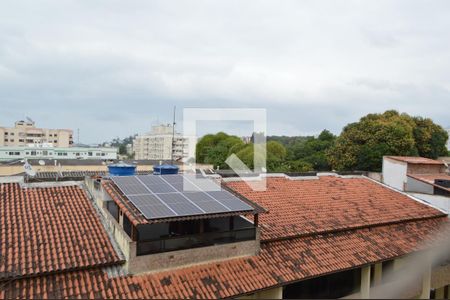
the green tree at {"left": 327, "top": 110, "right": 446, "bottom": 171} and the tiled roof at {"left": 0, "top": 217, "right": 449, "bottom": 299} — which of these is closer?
the tiled roof at {"left": 0, "top": 217, "right": 449, "bottom": 299}

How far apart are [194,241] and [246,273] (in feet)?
5.45

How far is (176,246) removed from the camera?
8.91 meters

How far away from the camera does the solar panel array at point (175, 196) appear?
9.01 metres

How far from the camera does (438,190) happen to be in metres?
18.1

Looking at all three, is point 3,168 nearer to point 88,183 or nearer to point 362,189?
point 88,183

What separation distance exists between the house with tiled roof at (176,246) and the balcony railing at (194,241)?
0.03 meters

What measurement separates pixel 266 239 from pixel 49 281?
20.1ft

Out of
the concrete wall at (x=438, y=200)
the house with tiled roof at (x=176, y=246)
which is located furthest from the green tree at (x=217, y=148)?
the house with tiled roof at (x=176, y=246)

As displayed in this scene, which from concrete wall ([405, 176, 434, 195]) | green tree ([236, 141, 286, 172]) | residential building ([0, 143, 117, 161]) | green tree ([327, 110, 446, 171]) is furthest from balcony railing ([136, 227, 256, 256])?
residential building ([0, 143, 117, 161])

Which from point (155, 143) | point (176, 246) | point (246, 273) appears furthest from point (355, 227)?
point (155, 143)

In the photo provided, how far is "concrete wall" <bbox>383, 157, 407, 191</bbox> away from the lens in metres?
20.6

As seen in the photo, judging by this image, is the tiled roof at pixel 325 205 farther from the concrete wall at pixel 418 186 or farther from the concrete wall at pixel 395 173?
the concrete wall at pixel 395 173

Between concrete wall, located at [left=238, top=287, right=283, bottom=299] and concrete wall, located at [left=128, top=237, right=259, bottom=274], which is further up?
concrete wall, located at [left=128, top=237, right=259, bottom=274]

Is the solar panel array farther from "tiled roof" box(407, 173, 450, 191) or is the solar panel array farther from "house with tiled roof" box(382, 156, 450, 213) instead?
"tiled roof" box(407, 173, 450, 191)
